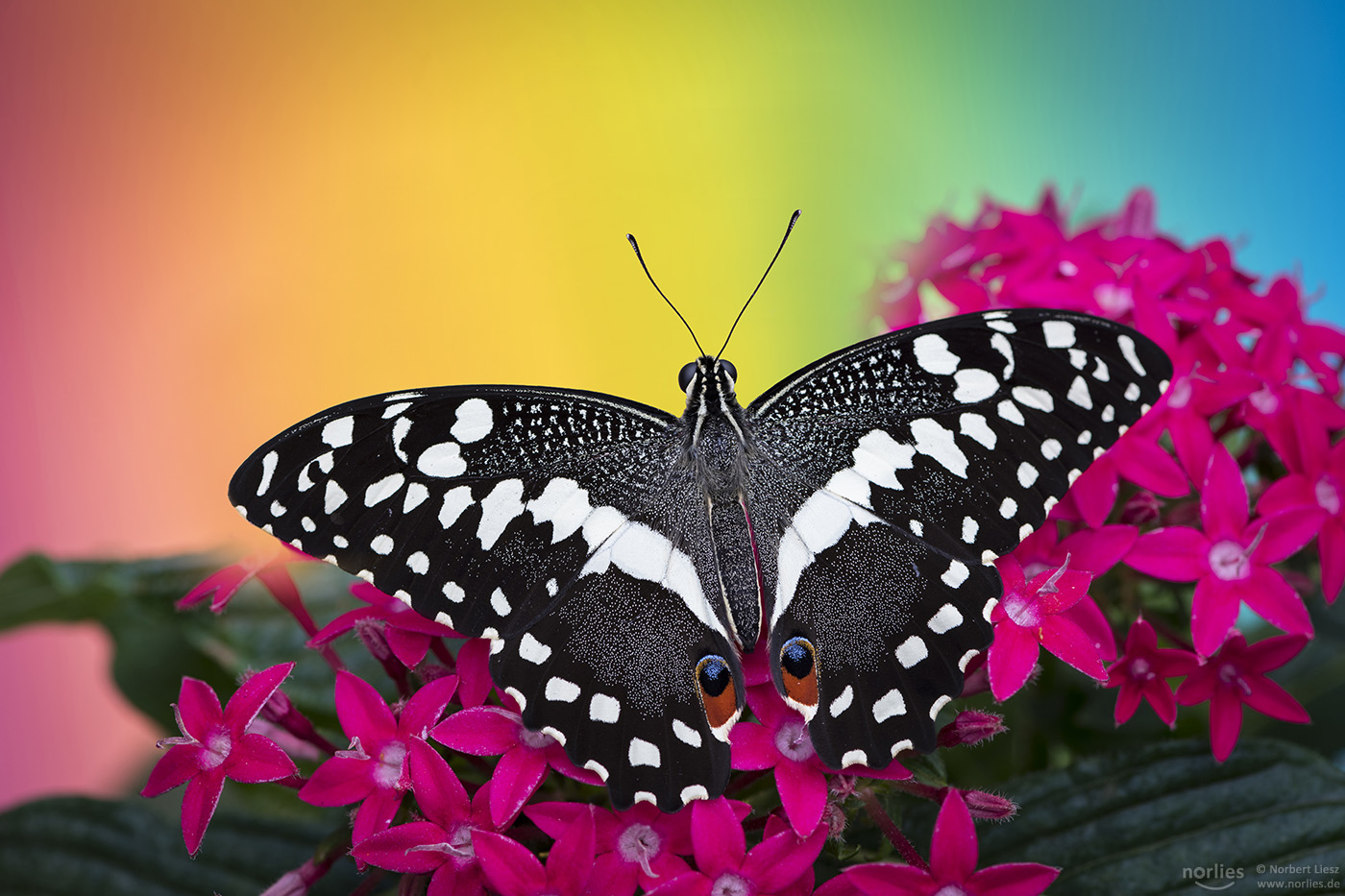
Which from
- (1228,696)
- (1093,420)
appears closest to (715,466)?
(1093,420)

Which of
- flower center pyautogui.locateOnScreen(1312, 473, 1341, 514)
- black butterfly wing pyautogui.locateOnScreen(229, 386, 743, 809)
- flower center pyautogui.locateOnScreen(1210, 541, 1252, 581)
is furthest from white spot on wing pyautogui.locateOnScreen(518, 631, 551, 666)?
flower center pyautogui.locateOnScreen(1312, 473, 1341, 514)

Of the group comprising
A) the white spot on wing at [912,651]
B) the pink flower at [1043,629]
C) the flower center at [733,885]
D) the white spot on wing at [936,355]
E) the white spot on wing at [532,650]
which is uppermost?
the white spot on wing at [936,355]

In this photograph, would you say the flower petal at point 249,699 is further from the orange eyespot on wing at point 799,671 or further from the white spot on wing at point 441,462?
the orange eyespot on wing at point 799,671

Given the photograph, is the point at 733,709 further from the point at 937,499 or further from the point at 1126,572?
the point at 1126,572

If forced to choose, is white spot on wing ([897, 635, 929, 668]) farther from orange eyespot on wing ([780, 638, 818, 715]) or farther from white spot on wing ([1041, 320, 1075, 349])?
white spot on wing ([1041, 320, 1075, 349])

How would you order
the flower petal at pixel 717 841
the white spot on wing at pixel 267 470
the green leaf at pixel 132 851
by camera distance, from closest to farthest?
the flower petal at pixel 717 841, the white spot on wing at pixel 267 470, the green leaf at pixel 132 851

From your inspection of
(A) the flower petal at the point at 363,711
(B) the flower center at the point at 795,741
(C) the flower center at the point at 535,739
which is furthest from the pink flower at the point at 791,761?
(A) the flower petal at the point at 363,711
